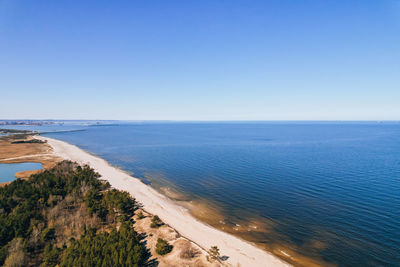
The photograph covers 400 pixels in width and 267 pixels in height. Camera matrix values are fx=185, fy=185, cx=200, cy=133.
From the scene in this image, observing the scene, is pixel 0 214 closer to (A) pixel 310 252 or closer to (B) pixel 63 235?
(B) pixel 63 235

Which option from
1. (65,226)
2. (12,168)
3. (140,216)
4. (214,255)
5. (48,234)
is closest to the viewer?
(214,255)

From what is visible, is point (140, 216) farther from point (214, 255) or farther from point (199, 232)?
point (214, 255)

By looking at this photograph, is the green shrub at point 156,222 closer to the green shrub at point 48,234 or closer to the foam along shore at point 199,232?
the foam along shore at point 199,232

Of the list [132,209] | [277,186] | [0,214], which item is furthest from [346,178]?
[0,214]

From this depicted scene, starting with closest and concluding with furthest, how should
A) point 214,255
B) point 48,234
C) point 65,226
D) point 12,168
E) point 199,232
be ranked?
point 214,255, point 48,234, point 65,226, point 199,232, point 12,168

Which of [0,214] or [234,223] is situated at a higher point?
[0,214]

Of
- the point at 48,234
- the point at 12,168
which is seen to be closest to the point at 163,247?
the point at 48,234

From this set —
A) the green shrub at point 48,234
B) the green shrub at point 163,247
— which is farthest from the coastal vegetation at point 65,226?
the green shrub at point 163,247
